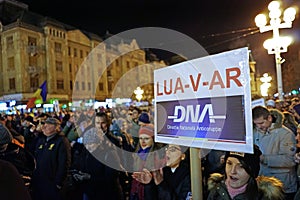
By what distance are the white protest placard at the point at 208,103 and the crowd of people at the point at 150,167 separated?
1.35ft

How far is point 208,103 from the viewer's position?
1.81 meters

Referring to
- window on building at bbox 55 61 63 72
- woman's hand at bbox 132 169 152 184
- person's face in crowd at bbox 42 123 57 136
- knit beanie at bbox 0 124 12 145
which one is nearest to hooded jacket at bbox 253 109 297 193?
woman's hand at bbox 132 169 152 184

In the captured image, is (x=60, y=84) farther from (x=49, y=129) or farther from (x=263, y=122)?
(x=263, y=122)

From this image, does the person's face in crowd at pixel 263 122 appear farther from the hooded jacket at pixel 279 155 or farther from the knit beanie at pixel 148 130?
the knit beanie at pixel 148 130

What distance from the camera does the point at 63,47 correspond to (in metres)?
38.6

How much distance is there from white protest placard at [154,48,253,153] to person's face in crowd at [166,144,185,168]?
597mm

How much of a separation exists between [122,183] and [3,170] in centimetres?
315

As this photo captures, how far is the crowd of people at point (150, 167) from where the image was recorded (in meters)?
2.20

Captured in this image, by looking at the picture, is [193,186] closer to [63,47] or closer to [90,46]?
[63,47]

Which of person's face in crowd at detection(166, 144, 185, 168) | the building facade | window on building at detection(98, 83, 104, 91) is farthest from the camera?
window on building at detection(98, 83, 104, 91)

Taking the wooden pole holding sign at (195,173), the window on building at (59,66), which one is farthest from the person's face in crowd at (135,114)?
the window on building at (59,66)

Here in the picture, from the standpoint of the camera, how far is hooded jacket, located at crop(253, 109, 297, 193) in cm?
348

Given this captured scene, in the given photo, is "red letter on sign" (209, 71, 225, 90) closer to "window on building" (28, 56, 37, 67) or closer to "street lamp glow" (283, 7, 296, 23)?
"street lamp glow" (283, 7, 296, 23)

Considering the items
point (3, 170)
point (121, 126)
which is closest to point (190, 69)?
point (3, 170)
